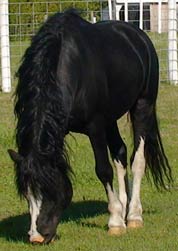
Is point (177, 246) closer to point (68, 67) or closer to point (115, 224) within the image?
point (115, 224)

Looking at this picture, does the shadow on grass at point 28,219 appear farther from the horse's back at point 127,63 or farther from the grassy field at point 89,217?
the horse's back at point 127,63

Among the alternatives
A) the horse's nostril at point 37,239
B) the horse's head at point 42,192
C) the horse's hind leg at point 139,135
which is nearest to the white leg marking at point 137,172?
the horse's hind leg at point 139,135

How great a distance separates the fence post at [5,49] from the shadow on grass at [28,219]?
877 centimetres

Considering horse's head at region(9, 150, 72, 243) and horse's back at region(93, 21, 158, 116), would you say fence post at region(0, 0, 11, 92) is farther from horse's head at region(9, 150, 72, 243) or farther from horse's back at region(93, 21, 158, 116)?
horse's head at region(9, 150, 72, 243)

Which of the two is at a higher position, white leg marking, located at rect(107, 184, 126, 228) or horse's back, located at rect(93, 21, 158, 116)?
horse's back, located at rect(93, 21, 158, 116)

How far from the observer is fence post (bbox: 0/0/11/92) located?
16.5 m

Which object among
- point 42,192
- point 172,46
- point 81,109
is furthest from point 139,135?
point 172,46

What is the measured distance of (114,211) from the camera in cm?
679

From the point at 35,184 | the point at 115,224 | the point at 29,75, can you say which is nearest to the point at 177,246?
the point at 115,224

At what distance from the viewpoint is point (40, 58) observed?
6137 millimetres

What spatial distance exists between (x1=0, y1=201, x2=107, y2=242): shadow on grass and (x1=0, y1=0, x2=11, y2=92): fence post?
8774mm

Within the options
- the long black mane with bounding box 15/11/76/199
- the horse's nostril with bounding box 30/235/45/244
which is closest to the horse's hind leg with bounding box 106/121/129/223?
the long black mane with bounding box 15/11/76/199

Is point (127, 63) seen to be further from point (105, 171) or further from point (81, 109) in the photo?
point (105, 171)

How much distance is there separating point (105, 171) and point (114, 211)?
38 centimetres
